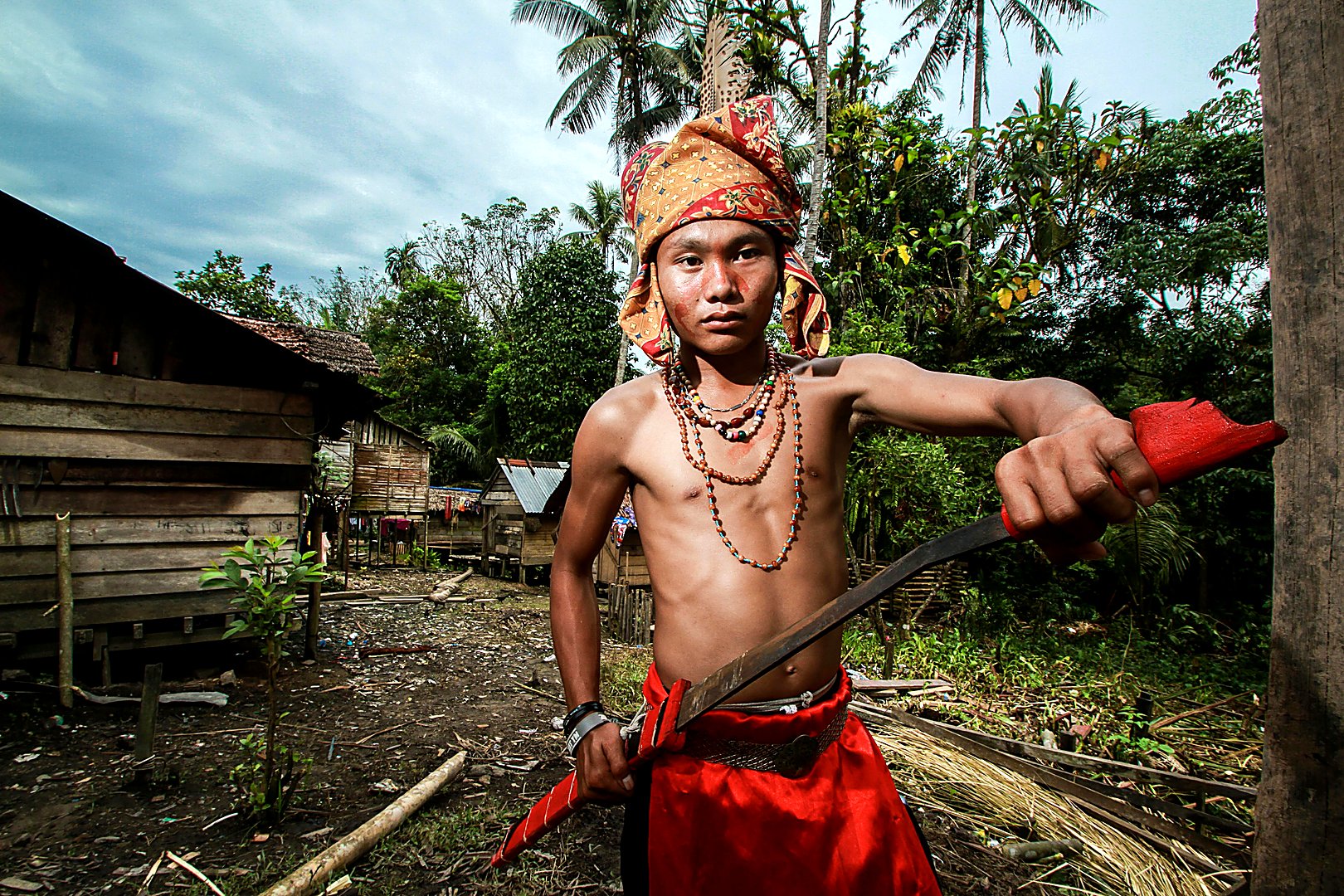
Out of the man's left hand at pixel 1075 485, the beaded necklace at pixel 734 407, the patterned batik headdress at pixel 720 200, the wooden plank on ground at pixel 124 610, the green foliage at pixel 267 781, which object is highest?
the patterned batik headdress at pixel 720 200

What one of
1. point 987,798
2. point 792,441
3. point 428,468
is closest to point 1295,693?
point 792,441

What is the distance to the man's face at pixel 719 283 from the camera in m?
1.62

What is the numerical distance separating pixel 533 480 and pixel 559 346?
690 cm

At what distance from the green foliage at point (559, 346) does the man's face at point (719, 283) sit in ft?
67.2

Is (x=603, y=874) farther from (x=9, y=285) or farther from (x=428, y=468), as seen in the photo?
(x=428, y=468)

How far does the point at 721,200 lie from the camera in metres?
1.67

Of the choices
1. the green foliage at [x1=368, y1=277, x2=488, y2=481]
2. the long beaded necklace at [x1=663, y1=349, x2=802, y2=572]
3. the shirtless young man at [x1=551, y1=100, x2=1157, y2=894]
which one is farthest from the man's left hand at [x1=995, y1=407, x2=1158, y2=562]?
the green foliage at [x1=368, y1=277, x2=488, y2=481]

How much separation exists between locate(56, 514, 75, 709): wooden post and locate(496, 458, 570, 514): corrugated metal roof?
10174 millimetres

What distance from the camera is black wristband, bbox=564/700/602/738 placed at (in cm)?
166

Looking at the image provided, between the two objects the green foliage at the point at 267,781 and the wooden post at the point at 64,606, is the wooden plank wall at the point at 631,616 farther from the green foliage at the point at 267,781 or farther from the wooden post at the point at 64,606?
the wooden post at the point at 64,606

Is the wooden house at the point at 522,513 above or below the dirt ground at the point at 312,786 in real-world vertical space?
above

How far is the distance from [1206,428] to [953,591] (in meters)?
10.4

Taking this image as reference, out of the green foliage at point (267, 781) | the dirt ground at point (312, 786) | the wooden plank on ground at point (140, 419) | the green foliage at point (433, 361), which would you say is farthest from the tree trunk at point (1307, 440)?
the green foliage at point (433, 361)

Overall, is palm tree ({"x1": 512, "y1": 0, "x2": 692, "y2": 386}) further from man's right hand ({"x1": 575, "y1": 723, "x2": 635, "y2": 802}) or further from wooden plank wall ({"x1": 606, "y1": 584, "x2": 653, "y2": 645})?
man's right hand ({"x1": 575, "y1": 723, "x2": 635, "y2": 802})
